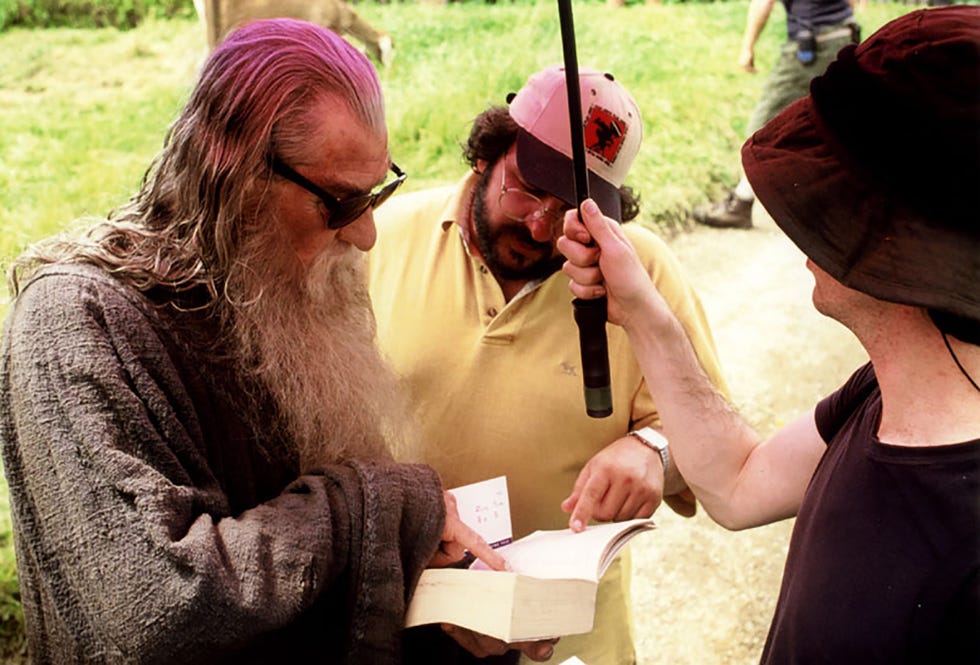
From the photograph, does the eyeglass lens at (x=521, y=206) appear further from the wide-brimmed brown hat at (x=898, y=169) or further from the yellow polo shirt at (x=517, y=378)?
the wide-brimmed brown hat at (x=898, y=169)

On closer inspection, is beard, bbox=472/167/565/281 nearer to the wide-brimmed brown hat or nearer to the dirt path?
the wide-brimmed brown hat

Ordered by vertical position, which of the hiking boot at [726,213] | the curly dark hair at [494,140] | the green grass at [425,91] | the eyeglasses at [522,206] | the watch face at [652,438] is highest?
the curly dark hair at [494,140]

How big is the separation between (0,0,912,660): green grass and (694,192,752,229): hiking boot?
0.13 m

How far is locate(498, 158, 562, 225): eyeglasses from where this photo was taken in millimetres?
2283

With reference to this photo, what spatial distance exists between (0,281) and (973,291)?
1.79 m

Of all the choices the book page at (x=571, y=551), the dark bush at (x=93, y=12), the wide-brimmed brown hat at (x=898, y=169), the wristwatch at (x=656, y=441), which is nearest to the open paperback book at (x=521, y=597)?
the book page at (x=571, y=551)

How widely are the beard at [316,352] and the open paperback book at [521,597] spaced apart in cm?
33

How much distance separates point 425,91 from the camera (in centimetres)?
601

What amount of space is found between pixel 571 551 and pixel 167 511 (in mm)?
712

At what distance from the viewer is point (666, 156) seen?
731 centimetres

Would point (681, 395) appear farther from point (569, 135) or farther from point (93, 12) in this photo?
point (93, 12)

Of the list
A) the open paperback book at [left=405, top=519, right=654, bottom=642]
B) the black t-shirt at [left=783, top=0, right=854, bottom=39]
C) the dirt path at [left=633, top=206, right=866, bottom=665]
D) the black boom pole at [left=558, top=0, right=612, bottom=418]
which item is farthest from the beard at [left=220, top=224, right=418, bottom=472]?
the black t-shirt at [left=783, top=0, right=854, bottom=39]

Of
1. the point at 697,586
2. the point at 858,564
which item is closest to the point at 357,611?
the point at 858,564

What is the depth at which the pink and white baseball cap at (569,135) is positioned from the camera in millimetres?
2242
